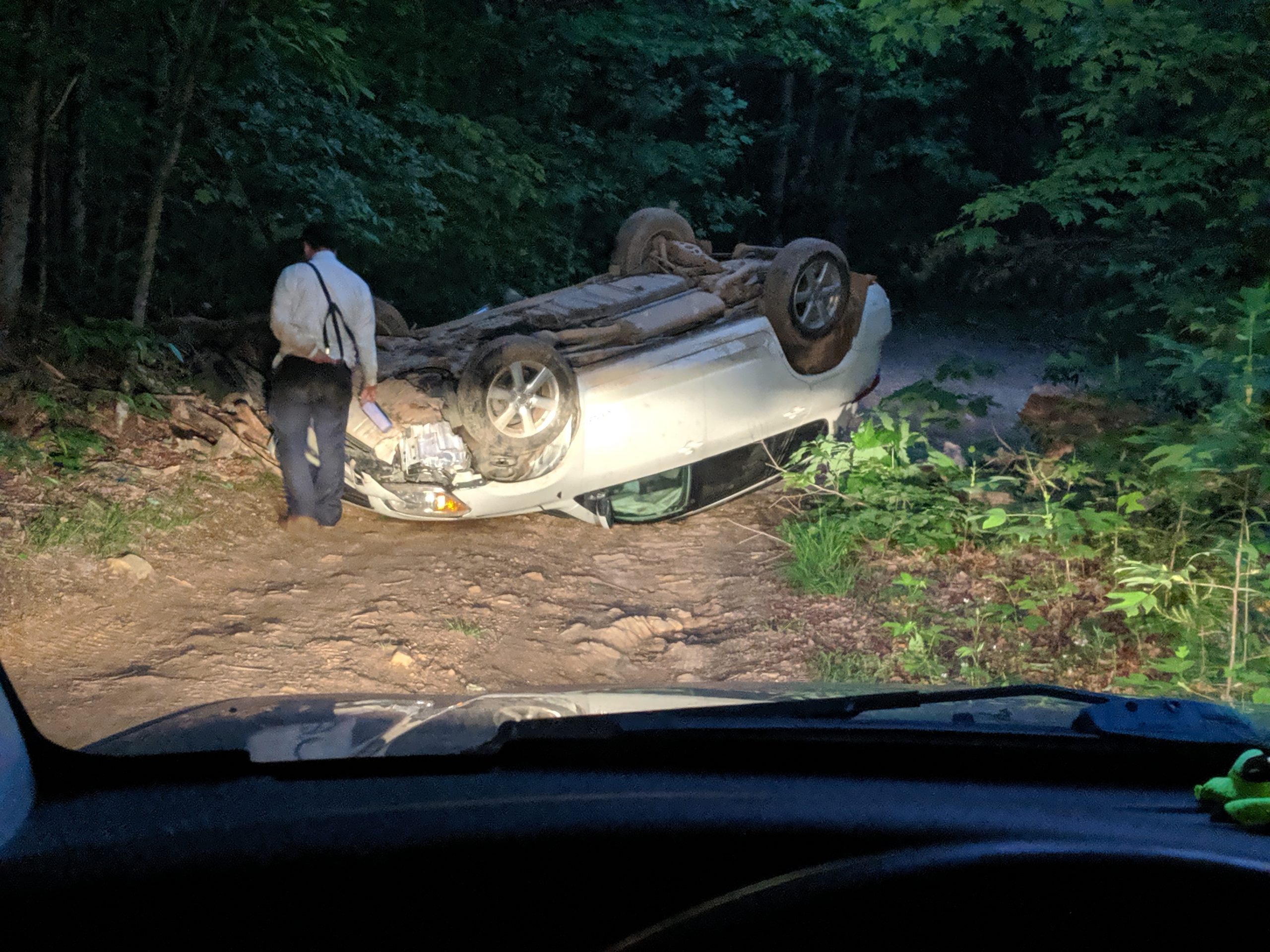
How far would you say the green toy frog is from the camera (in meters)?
1.41

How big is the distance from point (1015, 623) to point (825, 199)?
20.8m

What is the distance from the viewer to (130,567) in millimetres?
6172

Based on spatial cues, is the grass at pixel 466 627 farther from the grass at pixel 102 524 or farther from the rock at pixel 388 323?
the rock at pixel 388 323

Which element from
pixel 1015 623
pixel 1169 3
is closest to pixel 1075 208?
pixel 1169 3

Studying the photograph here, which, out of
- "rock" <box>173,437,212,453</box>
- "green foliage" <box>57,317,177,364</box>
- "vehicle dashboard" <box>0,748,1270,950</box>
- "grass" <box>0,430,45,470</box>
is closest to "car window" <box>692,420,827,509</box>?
"rock" <box>173,437,212,453</box>

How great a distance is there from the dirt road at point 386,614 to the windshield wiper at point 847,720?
2.68m

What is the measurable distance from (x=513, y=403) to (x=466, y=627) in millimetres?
1423

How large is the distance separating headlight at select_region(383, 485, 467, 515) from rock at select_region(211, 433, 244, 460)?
6.32 feet

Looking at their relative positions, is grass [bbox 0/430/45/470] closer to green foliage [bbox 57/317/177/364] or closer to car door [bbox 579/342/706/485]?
green foliage [bbox 57/317/177/364]

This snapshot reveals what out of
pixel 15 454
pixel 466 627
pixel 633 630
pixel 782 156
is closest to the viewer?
pixel 466 627

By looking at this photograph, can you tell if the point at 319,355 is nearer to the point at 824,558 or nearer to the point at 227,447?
the point at 227,447

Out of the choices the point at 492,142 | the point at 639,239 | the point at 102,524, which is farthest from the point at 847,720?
the point at 492,142

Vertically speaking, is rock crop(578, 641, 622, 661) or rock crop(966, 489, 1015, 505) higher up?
rock crop(966, 489, 1015, 505)

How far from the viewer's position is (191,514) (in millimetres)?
7074
